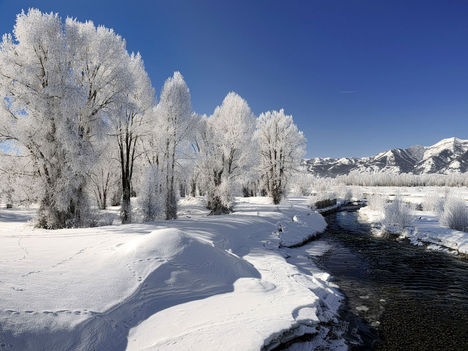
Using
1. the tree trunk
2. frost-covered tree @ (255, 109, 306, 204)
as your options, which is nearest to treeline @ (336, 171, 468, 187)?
frost-covered tree @ (255, 109, 306, 204)

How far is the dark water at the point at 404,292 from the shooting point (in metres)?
5.88

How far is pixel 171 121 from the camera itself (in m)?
18.5

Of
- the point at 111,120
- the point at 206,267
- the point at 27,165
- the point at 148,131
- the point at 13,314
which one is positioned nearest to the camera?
the point at 13,314

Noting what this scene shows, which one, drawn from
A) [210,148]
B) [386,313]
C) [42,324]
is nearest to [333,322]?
[386,313]

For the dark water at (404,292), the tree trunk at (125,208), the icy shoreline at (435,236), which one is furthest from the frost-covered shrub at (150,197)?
the icy shoreline at (435,236)

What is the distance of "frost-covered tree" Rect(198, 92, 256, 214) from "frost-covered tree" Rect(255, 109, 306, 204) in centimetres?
663

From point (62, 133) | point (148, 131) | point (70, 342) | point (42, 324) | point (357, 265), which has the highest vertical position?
point (148, 131)

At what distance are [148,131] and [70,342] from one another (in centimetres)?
1436

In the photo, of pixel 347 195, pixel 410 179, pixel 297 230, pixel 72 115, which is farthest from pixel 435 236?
pixel 410 179

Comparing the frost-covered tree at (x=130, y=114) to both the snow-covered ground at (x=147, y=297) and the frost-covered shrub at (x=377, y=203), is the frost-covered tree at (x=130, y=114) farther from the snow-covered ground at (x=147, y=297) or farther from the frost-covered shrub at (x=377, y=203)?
the frost-covered shrub at (x=377, y=203)

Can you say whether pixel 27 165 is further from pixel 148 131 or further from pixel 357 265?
pixel 357 265

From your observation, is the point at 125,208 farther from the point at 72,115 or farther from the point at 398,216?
the point at 398,216

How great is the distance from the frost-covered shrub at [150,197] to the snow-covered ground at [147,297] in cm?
705

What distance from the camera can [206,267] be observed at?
6773 millimetres
